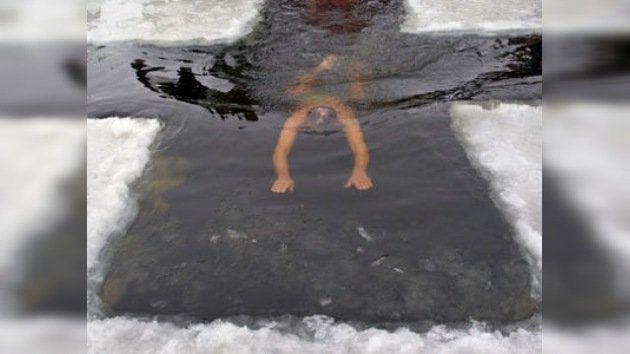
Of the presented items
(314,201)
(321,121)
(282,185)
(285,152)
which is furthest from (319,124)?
(314,201)

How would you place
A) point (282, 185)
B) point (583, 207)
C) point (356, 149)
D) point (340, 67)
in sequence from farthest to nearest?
point (340, 67), point (356, 149), point (282, 185), point (583, 207)

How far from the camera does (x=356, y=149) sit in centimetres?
451

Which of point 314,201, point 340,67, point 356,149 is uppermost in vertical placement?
point 340,67

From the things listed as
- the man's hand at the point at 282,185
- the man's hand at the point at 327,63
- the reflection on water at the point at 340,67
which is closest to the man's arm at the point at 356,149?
the reflection on water at the point at 340,67

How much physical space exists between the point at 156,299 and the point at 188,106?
2345 mm

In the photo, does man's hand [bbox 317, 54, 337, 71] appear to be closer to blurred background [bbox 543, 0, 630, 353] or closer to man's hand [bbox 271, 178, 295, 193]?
man's hand [bbox 271, 178, 295, 193]

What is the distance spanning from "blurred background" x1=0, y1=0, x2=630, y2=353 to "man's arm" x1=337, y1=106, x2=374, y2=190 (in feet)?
4.02

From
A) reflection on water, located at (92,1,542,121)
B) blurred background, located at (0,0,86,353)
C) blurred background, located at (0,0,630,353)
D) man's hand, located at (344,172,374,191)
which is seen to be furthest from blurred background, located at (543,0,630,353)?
blurred background, located at (0,0,86,353)

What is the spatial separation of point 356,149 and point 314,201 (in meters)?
0.66

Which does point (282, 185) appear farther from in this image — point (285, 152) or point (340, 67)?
point (340, 67)

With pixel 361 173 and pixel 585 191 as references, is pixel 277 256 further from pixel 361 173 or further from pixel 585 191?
pixel 585 191

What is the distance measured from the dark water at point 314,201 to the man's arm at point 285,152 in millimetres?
71

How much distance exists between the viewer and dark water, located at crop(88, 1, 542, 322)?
3.41 metres

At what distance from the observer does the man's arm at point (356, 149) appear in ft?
13.7
